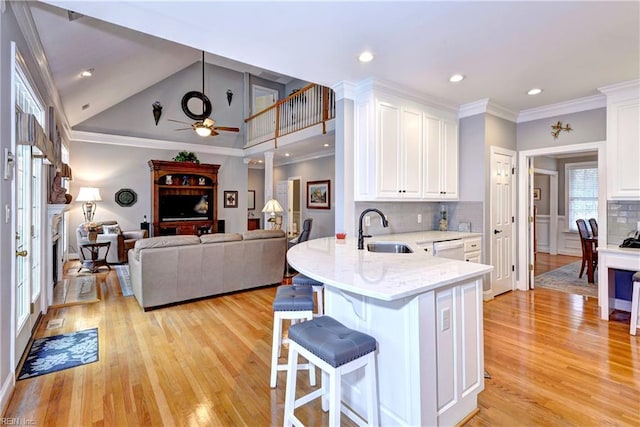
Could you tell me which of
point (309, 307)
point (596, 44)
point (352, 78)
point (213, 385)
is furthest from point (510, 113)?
point (213, 385)

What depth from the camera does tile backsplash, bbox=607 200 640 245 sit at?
379 cm

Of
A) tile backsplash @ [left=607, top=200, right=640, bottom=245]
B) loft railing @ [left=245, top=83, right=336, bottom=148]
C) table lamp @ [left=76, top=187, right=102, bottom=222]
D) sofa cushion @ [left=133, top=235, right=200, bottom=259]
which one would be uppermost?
loft railing @ [left=245, top=83, right=336, bottom=148]

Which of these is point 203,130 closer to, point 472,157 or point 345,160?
point 345,160

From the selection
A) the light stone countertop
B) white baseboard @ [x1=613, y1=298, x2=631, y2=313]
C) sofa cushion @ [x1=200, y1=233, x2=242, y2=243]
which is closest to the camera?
the light stone countertop

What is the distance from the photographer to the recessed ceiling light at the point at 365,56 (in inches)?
113

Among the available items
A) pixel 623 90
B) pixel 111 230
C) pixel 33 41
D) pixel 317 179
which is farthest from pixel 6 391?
pixel 317 179

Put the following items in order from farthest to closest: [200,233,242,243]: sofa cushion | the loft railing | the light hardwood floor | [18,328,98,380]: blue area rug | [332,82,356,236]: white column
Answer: the loft railing < [200,233,242,243]: sofa cushion < [332,82,356,236]: white column < [18,328,98,380]: blue area rug < the light hardwood floor

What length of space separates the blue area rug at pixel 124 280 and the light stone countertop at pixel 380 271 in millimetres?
3394

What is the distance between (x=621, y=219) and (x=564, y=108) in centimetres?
159

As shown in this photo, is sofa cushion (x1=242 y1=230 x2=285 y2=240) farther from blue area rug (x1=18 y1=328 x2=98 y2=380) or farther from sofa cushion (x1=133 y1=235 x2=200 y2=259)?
blue area rug (x1=18 y1=328 x2=98 y2=380)

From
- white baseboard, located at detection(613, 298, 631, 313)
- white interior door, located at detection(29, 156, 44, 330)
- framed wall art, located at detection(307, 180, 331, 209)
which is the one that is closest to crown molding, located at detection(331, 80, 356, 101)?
white interior door, located at detection(29, 156, 44, 330)

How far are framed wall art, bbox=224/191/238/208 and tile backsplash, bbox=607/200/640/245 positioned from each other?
25.9 feet

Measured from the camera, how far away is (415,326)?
1.58 metres

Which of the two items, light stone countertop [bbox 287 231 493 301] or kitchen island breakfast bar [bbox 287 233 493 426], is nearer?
light stone countertop [bbox 287 231 493 301]
